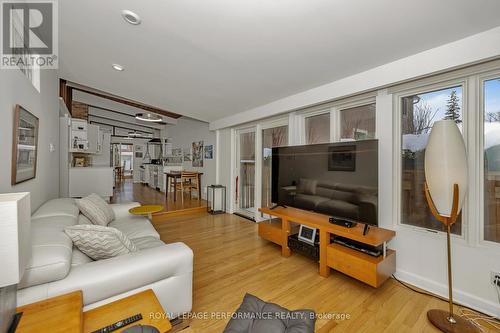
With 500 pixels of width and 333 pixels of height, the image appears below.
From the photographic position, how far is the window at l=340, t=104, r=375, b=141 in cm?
258

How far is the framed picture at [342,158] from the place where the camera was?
2284 mm

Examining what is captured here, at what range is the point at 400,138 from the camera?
230cm

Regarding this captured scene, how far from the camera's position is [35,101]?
80.9 inches

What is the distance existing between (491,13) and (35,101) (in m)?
3.83

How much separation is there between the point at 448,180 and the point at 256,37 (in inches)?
77.5

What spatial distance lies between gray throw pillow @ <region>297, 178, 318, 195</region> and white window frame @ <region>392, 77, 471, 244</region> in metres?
0.86

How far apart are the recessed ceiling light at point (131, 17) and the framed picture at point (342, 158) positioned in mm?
2293

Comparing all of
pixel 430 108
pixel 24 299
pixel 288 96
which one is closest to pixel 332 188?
pixel 430 108

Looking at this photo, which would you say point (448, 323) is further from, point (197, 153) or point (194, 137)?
point (194, 137)

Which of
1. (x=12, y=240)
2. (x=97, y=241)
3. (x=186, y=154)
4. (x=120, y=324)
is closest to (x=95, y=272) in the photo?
(x=97, y=241)

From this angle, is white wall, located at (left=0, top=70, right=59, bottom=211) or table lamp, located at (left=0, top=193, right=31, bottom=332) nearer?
table lamp, located at (left=0, top=193, right=31, bottom=332)

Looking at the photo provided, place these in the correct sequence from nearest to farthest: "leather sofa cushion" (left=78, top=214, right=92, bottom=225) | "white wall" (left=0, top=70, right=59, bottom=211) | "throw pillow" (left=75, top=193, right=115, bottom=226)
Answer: "white wall" (left=0, top=70, right=59, bottom=211)
"leather sofa cushion" (left=78, top=214, right=92, bottom=225)
"throw pillow" (left=75, top=193, right=115, bottom=226)

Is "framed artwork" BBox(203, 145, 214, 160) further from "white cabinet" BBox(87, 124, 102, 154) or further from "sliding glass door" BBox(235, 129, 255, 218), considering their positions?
"white cabinet" BBox(87, 124, 102, 154)

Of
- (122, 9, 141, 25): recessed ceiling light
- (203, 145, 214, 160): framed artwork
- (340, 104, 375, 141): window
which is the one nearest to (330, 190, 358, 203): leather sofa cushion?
(340, 104, 375, 141): window
